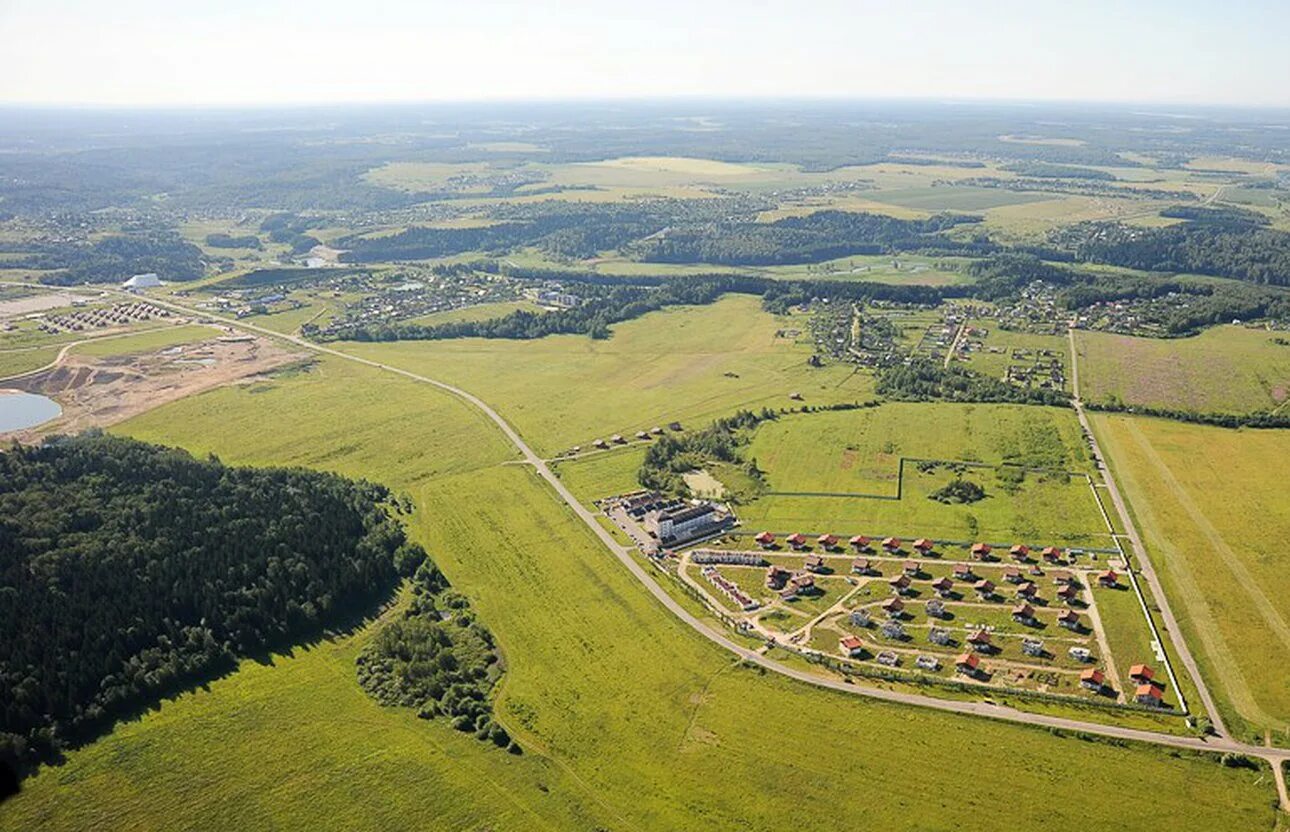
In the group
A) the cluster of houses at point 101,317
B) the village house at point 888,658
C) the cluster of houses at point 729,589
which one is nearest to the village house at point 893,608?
the village house at point 888,658

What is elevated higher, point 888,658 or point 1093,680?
point 1093,680

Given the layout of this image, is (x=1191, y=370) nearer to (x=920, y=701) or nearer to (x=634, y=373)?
(x=634, y=373)

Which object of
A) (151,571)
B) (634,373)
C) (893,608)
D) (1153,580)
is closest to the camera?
(893,608)

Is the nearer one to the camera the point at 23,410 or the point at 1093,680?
the point at 1093,680

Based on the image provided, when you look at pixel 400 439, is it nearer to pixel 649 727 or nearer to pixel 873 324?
pixel 649 727

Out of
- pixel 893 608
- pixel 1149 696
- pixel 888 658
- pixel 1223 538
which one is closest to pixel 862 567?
pixel 893 608

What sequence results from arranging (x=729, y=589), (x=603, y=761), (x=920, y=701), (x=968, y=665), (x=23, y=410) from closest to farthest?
(x=603, y=761) < (x=920, y=701) < (x=968, y=665) < (x=729, y=589) < (x=23, y=410)

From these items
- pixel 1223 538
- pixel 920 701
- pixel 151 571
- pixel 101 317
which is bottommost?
pixel 920 701
